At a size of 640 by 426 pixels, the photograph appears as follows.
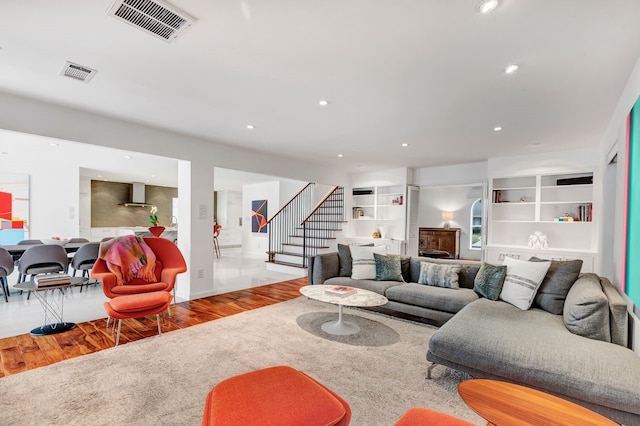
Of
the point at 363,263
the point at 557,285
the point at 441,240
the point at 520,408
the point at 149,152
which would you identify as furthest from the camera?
the point at 441,240

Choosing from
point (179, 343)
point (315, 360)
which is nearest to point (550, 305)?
point (315, 360)

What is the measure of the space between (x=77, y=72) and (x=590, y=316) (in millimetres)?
4658

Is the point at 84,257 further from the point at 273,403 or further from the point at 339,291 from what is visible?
the point at 273,403

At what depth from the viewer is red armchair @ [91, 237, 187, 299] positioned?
11.1ft

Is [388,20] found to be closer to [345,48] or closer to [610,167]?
[345,48]

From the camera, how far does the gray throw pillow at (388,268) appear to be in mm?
→ 4277

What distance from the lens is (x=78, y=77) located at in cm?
277

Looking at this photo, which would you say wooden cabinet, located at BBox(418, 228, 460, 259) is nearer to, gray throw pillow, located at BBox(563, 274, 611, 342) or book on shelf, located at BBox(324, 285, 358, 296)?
book on shelf, located at BBox(324, 285, 358, 296)

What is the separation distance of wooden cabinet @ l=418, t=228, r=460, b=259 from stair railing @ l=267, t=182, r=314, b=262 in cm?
391

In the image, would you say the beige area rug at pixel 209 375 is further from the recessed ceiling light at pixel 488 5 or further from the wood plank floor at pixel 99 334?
the recessed ceiling light at pixel 488 5

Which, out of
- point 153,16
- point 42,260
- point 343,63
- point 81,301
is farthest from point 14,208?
point 343,63

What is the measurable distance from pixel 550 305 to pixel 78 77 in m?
4.96

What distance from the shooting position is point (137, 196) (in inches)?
390

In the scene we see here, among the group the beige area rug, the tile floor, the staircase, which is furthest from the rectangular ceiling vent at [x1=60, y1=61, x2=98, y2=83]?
the staircase
